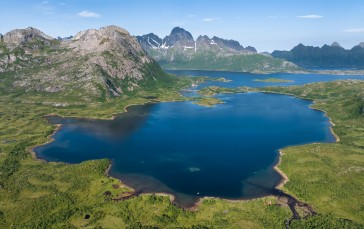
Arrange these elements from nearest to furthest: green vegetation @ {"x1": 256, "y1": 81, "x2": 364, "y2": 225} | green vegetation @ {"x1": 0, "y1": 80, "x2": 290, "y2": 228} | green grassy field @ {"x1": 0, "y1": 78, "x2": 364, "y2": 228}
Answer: green vegetation @ {"x1": 0, "y1": 80, "x2": 290, "y2": 228} < green grassy field @ {"x1": 0, "y1": 78, "x2": 364, "y2": 228} < green vegetation @ {"x1": 256, "y1": 81, "x2": 364, "y2": 225}

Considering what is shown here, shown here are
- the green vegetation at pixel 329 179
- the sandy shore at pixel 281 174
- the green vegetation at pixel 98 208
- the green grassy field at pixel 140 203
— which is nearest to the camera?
the green vegetation at pixel 98 208

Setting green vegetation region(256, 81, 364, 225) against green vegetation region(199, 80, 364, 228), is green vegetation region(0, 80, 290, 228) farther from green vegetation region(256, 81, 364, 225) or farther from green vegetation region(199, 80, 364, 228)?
green vegetation region(256, 81, 364, 225)

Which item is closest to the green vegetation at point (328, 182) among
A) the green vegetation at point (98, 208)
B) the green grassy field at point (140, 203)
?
the green grassy field at point (140, 203)

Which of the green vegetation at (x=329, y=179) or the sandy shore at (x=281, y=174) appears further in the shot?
the sandy shore at (x=281, y=174)

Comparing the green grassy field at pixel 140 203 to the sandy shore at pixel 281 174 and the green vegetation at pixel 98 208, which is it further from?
the sandy shore at pixel 281 174

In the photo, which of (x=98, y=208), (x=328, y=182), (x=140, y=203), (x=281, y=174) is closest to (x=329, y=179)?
(x=328, y=182)

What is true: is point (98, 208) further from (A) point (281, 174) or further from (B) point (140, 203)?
(A) point (281, 174)

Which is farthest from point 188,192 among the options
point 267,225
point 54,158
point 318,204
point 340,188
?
point 54,158

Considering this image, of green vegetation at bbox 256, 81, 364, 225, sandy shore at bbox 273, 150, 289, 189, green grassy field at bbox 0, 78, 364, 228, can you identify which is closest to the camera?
green grassy field at bbox 0, 78, 364, 228

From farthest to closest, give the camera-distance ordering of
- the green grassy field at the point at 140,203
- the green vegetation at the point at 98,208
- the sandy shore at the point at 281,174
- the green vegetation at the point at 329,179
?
1. the sandy shore at the point at 281,174
2. the green vegetation at the point at 329,179
3. the green grassy field at the point at 140,203
4. the green vegetation at the point at 98,208

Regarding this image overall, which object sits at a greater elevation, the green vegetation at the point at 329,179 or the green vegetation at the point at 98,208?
the green vegetation at the point at 329,179

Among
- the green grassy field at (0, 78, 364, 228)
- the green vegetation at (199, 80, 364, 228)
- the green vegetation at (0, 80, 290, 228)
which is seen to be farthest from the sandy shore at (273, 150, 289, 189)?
the green vegetation at (0, 80, 290, 228)

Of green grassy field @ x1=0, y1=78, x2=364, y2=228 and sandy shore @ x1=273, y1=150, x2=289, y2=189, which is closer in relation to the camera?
green grassy field @ x1=0, y1=78, x2=364, y2=228
